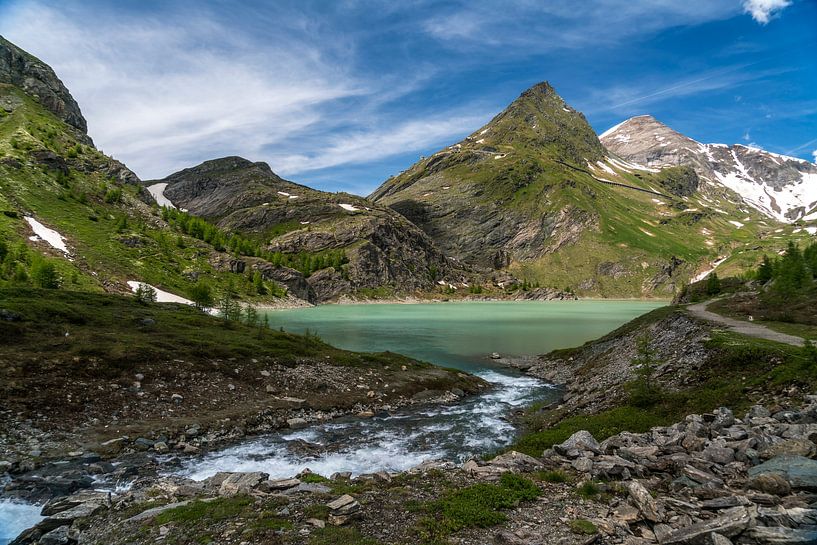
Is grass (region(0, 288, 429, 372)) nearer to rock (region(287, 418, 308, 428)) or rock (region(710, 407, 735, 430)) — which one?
rock (region(287, 418, 308, 428))

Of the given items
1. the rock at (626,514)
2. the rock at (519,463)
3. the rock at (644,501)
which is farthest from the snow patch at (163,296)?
the rock at (626,514)

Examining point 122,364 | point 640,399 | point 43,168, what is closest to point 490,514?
point 640,399

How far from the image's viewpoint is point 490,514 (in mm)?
13227

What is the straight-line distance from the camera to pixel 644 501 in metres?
12.6

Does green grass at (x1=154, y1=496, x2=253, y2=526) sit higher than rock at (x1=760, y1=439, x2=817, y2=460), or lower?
lower

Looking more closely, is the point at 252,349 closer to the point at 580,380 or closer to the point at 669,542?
the point at 580,380

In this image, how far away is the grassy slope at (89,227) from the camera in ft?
403

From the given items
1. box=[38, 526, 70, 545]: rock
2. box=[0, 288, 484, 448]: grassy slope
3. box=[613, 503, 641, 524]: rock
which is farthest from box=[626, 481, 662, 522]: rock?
box=[0, 288, 484, 448]: grassy slope

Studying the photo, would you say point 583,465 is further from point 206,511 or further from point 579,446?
point 206,511

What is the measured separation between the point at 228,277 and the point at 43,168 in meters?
85.3

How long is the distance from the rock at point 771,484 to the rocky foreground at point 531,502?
0.10ft

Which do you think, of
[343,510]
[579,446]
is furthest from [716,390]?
[343,510]

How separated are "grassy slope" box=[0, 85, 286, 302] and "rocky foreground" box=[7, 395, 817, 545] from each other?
117 metres

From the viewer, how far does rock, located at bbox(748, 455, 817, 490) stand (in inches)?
465
